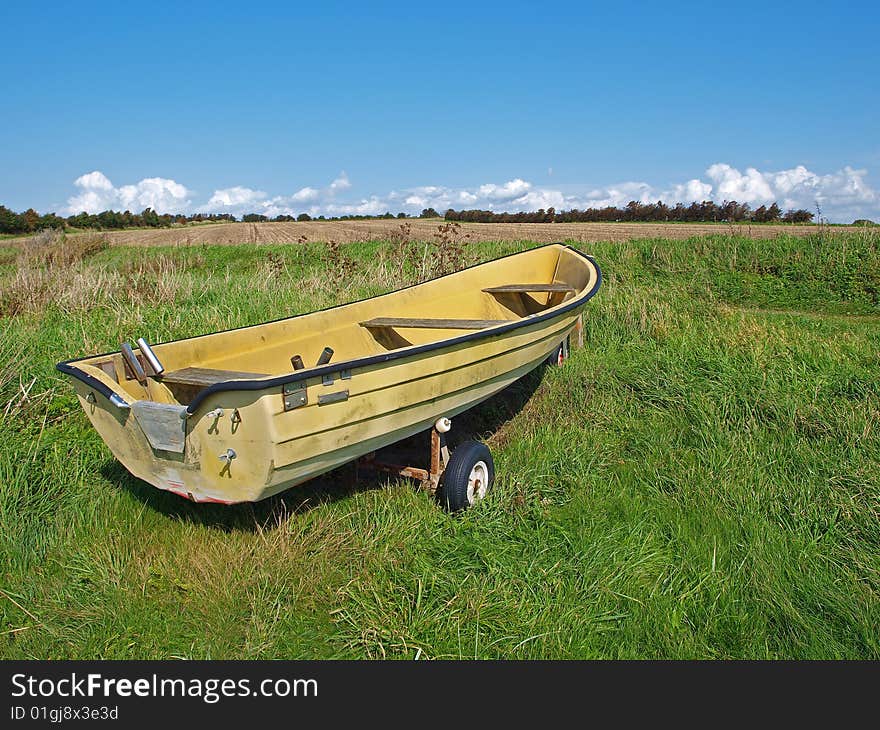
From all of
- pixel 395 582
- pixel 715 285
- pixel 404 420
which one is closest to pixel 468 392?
pixel 404 420

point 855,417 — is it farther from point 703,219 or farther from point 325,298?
point 703,219

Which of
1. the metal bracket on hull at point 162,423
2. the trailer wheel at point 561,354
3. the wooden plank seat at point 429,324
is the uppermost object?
the wooden plank seat at point 429,324

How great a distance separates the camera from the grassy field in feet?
9.35

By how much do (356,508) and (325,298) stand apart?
4563 mm

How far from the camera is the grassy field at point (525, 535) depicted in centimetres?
285

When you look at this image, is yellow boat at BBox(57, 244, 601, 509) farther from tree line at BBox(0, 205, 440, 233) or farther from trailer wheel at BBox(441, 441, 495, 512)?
tree line at BBox(0, 205, 440, 233)

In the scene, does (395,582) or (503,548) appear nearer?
(395,582)

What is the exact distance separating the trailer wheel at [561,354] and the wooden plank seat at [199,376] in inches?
136

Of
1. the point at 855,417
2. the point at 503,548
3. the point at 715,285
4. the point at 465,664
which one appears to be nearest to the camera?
the point at 465,664

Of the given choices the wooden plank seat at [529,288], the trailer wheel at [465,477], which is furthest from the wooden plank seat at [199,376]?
the wooden plank seat at [529,288]

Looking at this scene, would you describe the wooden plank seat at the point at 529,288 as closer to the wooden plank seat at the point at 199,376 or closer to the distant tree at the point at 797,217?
the wooden plank seat at the point at 199,376

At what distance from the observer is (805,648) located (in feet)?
9.05

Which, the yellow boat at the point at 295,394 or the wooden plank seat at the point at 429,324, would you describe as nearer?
the yellow boat at the point at 295,394

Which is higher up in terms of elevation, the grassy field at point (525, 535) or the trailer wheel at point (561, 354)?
the trailer wheel at point (561, 354)
